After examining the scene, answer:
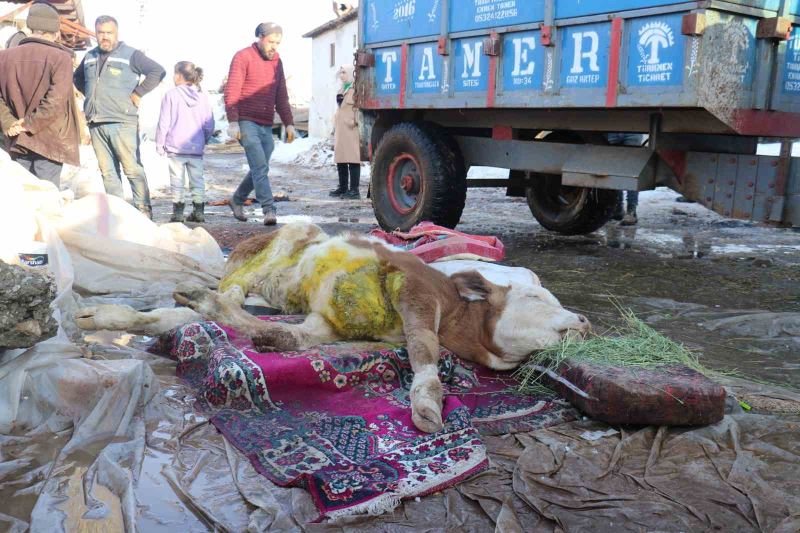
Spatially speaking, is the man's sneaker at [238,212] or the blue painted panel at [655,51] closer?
the blue painted panel at [655,51]

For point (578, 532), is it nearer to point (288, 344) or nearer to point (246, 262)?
point (288, 344)

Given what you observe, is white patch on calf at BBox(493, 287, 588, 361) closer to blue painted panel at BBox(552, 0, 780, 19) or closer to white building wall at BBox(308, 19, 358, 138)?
blue painted panel at BBox(552, 0, 780, 19)

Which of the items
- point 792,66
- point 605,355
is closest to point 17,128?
point 605,355

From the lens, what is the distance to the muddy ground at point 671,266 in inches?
170

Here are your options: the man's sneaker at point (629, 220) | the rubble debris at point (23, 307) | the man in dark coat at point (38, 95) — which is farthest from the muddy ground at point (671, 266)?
the rubble debris at point (23, 307)

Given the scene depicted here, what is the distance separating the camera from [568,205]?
825 centimetres

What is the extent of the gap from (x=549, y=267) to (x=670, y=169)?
125 centimetres

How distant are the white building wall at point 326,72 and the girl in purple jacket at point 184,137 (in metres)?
19.4

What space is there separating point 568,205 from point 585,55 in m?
2.73

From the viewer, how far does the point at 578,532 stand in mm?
2221

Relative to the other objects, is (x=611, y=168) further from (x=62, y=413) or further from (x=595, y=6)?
(x=62, y=413)

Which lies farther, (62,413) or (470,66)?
(470,66)

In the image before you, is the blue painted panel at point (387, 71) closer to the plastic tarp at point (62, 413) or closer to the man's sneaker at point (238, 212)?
the man's sneaker at point (238, 212)

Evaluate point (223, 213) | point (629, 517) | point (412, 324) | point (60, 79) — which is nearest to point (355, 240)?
point (412, 324)
